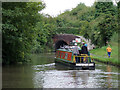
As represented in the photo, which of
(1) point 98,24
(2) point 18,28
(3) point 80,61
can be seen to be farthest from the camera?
(1) point 98,24

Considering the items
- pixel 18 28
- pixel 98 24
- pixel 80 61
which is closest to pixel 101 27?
pixel 98 24

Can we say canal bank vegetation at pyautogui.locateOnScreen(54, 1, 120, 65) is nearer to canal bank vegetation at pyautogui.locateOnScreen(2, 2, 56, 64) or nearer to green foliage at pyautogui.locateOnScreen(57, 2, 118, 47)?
green foliage at pyautogui.locateOnScreen(57, 2, 118, 47)

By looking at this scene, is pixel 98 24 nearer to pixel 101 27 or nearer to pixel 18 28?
pixel 101 27

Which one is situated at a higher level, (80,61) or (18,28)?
(18,28)

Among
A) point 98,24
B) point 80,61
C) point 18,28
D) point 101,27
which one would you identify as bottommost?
point 80,61

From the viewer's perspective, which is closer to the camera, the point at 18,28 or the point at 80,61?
the point at 80,61

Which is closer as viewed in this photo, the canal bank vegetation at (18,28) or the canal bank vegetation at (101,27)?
the canal bank vegetation at (18,28)

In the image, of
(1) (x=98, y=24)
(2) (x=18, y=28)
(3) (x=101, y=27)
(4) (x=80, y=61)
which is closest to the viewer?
(4) (x=80, y=61)

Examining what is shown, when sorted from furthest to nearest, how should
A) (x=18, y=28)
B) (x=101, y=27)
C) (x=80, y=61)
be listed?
(x=101, y=27), (x=18, y=28), (x=80, y=61)

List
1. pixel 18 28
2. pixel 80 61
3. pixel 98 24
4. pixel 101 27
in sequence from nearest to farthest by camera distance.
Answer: pixel 80 61 < pixel 18 28 < pixel 101 27 < pixel 98 24

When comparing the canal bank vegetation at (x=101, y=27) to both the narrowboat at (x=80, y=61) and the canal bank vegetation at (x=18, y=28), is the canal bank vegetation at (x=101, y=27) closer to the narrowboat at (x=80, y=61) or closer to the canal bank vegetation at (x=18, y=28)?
the narrowboat at (x=80, y=61)

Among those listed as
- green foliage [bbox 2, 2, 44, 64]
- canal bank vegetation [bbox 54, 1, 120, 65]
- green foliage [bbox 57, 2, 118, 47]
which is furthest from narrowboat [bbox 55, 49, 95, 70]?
green foliage [bbox 57, 2, 118, 47]

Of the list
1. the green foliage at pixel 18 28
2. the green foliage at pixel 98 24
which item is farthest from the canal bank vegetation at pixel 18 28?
the green foliage at pixel 98 24

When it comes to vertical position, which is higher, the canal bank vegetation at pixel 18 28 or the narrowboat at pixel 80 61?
the canal bank vegetation at pixel 18 28
